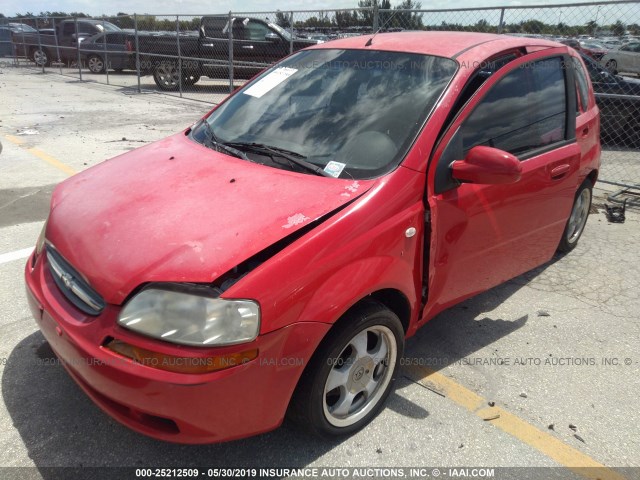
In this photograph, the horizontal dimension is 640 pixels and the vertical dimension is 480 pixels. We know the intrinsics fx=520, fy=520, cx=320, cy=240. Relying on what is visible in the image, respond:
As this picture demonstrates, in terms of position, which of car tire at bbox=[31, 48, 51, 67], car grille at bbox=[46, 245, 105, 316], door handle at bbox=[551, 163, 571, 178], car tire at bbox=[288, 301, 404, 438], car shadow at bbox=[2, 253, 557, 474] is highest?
door handle at bbox=[551, 163, 571, 178]

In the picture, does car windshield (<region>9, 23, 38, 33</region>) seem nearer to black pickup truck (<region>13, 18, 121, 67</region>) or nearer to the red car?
black pickup truck (<region>13, 18, 121, 67</region>)

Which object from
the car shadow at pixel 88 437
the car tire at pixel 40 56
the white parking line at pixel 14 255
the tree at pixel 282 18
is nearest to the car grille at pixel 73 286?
the car shadow at pixel 88 437

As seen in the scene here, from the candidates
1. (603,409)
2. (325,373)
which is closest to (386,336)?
(325,373)

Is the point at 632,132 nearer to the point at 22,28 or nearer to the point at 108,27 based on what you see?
the point at 108,27

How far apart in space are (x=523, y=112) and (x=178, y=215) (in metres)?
2.25

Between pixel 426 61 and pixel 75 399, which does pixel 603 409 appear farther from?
pixel 75 399

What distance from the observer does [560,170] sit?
11.4ft

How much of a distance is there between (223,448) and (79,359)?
30.7 inches

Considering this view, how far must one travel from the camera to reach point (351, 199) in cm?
232

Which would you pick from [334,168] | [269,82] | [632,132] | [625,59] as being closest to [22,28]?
[625,59]

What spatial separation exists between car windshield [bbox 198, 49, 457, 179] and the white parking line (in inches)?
81.5

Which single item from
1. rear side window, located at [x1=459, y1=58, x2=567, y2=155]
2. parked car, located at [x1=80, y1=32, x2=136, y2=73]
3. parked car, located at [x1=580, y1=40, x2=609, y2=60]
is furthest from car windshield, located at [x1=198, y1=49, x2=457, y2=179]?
parked car, located at [x1=80, y1=32, x2=136, y2=73]

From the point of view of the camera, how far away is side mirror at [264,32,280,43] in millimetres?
14195

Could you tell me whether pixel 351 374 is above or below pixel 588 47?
below
